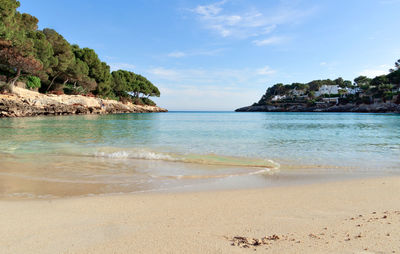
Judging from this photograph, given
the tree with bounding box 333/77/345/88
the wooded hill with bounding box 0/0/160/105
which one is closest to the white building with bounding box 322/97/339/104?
the tree with bounding box 333/77/345/88

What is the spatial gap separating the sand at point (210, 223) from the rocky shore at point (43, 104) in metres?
38.8

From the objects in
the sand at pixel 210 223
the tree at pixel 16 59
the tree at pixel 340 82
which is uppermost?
the tree at pixel 340 82

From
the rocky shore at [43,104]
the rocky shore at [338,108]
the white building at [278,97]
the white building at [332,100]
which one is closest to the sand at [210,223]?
the rocky shore at [43,104]

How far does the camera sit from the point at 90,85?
58.5 meters

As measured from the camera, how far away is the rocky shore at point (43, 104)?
34522 millimetres

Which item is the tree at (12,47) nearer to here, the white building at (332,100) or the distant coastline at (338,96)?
the distant coastline at (338,96)

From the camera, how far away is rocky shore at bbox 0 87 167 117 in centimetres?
3452

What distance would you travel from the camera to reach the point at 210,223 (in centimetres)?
307

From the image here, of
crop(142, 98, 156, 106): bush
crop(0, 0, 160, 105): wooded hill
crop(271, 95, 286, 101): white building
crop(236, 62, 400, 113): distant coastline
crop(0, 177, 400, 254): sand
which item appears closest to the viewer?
crop(0, 177, 400, 254): sand

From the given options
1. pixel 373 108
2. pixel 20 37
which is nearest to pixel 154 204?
pixel 20 37

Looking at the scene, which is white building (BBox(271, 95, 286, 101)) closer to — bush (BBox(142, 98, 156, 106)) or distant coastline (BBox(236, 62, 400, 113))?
distant coastline (BBox(236, 62, 400, 113))

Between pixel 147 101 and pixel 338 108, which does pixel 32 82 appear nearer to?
pixel 147 101

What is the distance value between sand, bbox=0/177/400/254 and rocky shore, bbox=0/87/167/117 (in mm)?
38778

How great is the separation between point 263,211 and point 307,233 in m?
0.86
